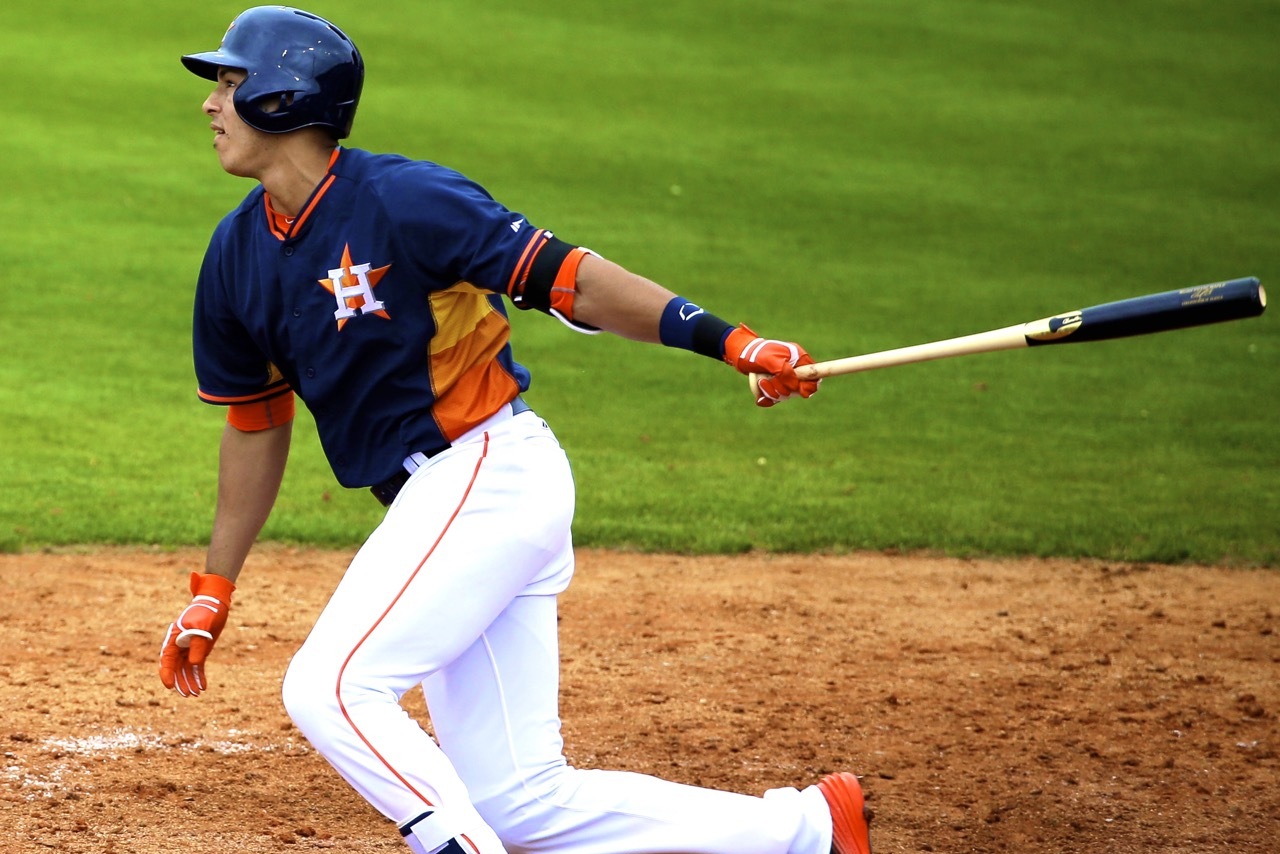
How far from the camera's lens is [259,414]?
381 centimetres

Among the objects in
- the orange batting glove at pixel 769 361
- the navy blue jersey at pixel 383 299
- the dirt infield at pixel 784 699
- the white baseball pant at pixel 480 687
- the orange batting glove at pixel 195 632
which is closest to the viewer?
the white baseball pant at pixel 480 687

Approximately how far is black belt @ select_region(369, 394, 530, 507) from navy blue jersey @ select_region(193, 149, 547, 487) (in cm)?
2

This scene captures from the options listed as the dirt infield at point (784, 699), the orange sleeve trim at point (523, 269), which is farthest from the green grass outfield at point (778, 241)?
the orange sleeve trim at point (523, 269)

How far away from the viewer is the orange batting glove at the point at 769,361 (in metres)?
3.16

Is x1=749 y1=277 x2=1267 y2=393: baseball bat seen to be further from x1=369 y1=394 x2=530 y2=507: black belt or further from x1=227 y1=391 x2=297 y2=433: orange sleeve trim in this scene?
x1=227 y1=391 x2=297 y2=433: orange sleeve trim

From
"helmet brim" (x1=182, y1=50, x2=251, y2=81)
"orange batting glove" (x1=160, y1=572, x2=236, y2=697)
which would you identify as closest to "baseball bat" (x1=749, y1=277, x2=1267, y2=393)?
"helmet brim" (x1=182, y1=50, x2=251, y2=81)

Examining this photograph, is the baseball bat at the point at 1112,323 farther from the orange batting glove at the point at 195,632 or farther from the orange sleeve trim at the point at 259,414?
the orange batting glove at the point at 195,632

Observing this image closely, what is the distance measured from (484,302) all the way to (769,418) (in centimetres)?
669

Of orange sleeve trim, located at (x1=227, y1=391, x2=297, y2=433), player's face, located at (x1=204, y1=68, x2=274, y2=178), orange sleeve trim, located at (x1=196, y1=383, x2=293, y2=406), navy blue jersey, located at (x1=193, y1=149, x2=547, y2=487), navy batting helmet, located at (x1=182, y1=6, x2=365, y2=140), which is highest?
navy batting helmet, located at (x1=182, y1=6, x2=365, y2=140)

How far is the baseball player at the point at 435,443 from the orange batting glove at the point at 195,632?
516 millimetres

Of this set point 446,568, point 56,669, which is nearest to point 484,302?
point 446,568

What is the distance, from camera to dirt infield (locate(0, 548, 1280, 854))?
14.6 ft

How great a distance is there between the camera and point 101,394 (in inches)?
379

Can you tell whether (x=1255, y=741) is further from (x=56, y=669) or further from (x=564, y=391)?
(x=564, y=391)
